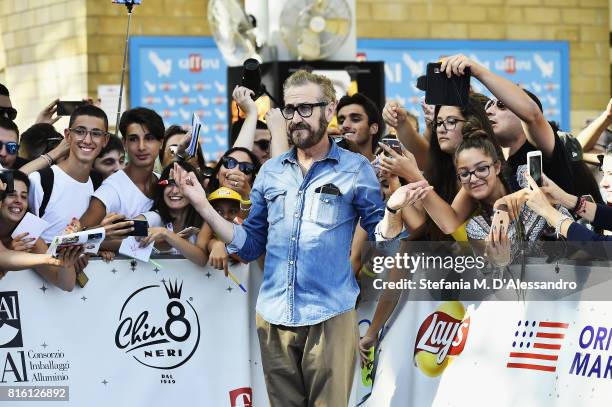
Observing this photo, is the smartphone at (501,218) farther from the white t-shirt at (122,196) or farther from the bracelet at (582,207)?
the white t-shirt at (122,196)

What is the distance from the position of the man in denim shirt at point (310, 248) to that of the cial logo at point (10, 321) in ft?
4.01

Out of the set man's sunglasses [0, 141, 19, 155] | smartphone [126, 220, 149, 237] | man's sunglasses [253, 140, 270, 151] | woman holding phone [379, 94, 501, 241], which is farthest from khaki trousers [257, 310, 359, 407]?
man's sunglasses [253, 140, 270, 151]

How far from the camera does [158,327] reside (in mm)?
7023

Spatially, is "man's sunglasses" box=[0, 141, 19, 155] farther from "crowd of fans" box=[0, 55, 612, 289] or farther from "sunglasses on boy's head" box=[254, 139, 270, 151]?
"sunglasses on boy's head" box=[254, 139, 270, 151]

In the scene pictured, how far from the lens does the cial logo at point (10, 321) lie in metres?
6.90

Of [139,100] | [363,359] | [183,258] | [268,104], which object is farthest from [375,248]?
[139,100]

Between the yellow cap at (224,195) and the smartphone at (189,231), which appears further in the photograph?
the yellow cap at (224,195)

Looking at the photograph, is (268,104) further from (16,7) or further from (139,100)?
(16,7)

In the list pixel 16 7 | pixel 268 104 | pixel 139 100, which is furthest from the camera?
pixel 16 7

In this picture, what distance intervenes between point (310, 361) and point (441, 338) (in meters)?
0.83

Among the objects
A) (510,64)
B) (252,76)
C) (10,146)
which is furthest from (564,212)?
(510,64)

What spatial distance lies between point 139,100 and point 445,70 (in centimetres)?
1077

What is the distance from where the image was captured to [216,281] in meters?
7.09

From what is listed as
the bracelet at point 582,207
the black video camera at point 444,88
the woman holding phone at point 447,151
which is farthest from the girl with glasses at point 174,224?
the bracelet at point 582,207
